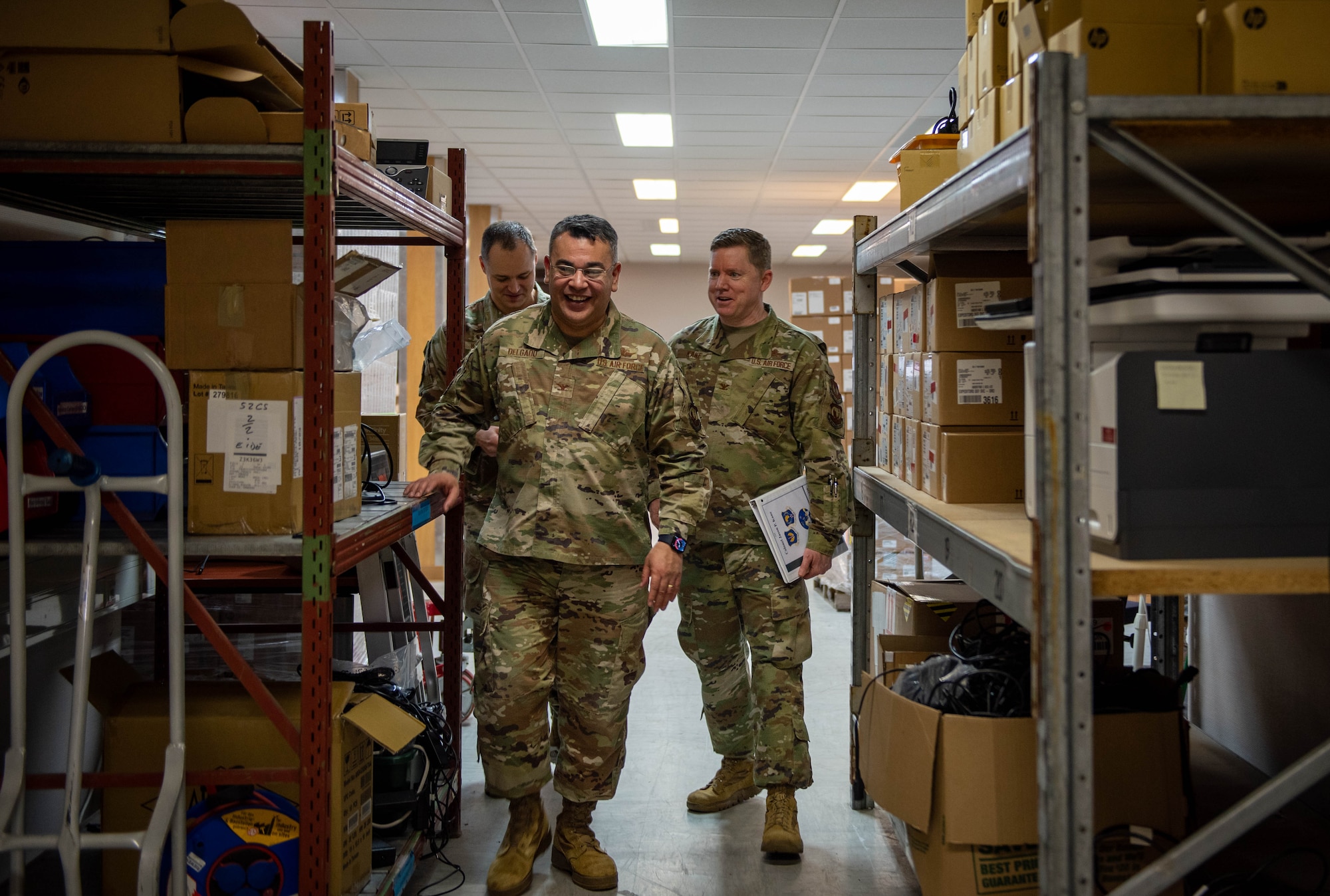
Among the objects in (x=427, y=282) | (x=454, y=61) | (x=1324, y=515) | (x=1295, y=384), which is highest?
(x=454, y=61)

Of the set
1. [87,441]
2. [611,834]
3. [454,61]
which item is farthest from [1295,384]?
[454,61]

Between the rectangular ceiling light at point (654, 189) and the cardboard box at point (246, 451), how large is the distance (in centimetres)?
654

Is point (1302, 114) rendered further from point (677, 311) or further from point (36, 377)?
point (677, 311)

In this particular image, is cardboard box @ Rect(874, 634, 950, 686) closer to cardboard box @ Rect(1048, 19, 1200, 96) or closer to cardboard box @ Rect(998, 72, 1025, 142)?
cardboard box @ Rect(998, 72, 1025, 142)

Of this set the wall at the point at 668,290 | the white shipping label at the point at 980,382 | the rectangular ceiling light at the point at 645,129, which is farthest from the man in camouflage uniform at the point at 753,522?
the wall at the point at 668,290

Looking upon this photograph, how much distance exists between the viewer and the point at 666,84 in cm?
533

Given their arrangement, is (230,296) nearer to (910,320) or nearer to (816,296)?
(910,320)

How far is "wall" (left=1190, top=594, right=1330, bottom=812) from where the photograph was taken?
8.20ft

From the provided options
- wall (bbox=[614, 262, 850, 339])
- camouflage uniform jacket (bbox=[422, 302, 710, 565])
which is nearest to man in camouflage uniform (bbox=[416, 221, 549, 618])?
camouflage uniform jacket (bbox=[422, 302, 710, 565])

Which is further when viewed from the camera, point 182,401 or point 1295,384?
point 182,401

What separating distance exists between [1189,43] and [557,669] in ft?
6.23

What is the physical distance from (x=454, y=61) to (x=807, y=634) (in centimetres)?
378

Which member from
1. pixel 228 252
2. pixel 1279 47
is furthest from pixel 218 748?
pixel 1279 47

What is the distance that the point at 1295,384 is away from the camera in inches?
55.1
